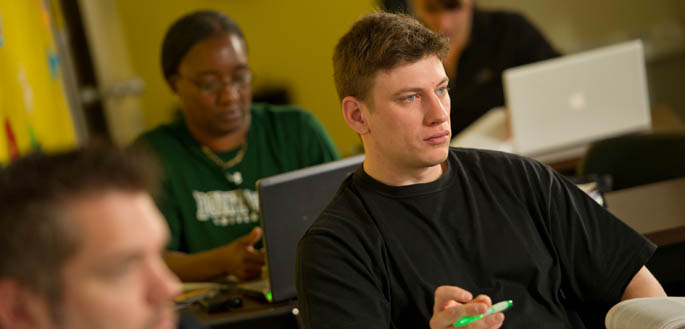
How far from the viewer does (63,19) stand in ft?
12.5

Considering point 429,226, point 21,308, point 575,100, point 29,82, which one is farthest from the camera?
point 575,100

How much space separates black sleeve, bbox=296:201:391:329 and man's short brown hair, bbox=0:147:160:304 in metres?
0.75

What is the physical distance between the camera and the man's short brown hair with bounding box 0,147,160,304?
861mm

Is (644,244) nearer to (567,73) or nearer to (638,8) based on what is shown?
(567,73)

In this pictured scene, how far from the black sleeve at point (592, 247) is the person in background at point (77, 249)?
1.06m

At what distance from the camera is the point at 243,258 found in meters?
2.28

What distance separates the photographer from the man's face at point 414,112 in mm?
1716

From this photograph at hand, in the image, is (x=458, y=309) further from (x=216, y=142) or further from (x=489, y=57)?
(x=489, y=57)

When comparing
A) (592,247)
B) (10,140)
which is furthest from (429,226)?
(10,140)

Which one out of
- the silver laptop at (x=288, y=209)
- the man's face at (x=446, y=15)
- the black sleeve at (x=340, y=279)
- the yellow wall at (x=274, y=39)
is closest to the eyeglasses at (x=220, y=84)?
the silver laptop at (x=288, y=209)

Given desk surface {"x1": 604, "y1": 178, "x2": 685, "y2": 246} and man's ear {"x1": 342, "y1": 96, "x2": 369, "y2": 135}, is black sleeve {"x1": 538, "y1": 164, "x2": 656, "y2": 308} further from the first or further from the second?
man's ear {"x1": 342, "y1": 96, "x2": 369, "y2": 135}

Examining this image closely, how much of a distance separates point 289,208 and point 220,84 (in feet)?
2.11

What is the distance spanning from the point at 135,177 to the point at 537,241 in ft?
3.41

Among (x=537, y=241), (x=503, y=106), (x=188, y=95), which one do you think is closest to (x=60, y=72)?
(x=188, y=95)
